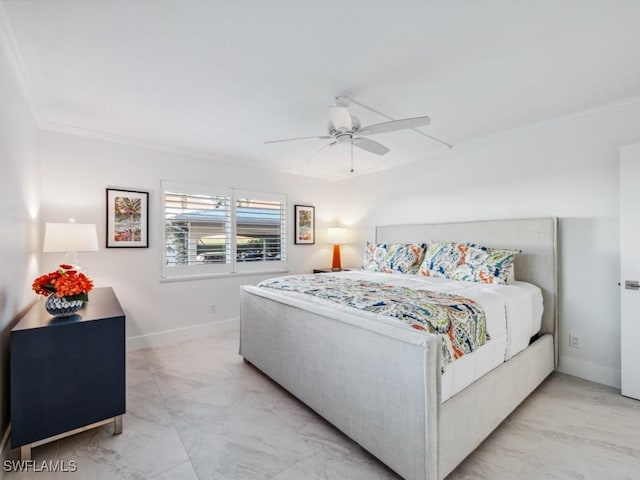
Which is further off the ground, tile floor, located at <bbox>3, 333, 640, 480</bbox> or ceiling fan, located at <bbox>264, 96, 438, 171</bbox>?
ceiling fan, located at <bbox>264, 96, 438, 171</bbox>

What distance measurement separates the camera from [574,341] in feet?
9.48

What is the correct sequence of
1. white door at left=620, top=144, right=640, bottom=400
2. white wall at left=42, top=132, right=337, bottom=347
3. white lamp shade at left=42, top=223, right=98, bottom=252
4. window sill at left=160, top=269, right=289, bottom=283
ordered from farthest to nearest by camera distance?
window sill at left=160, top=269, right=289, bottom=283, white wall at left=42, top=132, right=337, bottom=347, white lamp shade at left=42, top=223, right=98, bottom=252, white door at left=620, top=144, right=640, bottom=400

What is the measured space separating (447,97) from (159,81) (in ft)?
7.31

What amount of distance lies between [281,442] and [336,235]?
3.37 meters

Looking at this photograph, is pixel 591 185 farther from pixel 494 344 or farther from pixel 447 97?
pixel 494 344

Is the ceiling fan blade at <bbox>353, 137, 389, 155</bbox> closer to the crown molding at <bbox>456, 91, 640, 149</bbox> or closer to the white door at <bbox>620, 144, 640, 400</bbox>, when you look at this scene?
the crown molding at <bbox>456, 91, 640, 149</bbox>

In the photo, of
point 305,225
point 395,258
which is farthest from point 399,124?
point 305,225

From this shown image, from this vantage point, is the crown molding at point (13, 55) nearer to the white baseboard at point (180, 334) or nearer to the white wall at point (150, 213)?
the white wall at point (150, 213)

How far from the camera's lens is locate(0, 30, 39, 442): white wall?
1801mm

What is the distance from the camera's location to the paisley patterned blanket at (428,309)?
5.54 feet

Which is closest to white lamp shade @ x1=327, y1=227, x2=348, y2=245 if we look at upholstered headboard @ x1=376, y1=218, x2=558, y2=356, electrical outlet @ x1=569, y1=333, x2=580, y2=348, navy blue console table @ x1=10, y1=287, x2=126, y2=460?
upholstered headboard @ x1=376, y1=218, x2=558, y2=356

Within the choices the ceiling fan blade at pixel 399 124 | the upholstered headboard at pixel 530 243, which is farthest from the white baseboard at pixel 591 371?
the ceiling fan blade at pixel 399 124

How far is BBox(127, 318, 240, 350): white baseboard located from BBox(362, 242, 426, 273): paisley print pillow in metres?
2.03

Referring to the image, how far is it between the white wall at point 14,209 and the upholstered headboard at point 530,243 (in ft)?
12.8
